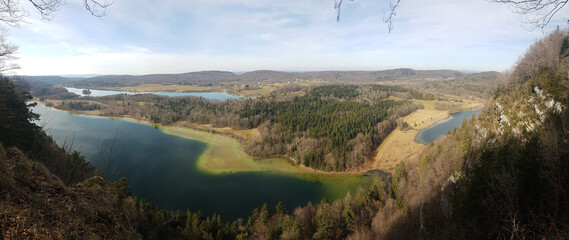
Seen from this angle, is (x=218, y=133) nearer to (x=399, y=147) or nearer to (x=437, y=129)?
(x=399, y=147)

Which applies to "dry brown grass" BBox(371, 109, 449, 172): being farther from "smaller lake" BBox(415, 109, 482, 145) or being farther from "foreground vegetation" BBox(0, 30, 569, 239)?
"foreground vegetation" BBox(0, 30, 569, 239)

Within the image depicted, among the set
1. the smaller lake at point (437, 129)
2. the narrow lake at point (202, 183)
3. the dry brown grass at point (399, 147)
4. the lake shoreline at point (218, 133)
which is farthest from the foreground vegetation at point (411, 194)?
the smaller lake at point (437, 129)

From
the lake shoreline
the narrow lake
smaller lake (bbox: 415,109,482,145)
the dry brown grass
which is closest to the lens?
the narrow lake

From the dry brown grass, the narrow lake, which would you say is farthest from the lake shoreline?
the dry brown grass

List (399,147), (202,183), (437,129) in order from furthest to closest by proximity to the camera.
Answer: (437,129), (399,147), (202,183)

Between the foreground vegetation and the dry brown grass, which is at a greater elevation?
the foreground vegetation

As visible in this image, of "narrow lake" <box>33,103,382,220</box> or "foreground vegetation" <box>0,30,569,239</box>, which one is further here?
"narrow lake" <box>33,103,382,220</box>

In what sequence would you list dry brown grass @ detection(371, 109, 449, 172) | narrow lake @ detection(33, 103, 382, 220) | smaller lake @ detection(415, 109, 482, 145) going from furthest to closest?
smaller lake @ detection(415, 109, 482, 145) → dry brown grass @ detection(371, 109, 449, 172) → narrow lake @ detection(33, 103, 382, 220)

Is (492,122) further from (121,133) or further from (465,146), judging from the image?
(121,133)

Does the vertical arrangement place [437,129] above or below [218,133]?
below

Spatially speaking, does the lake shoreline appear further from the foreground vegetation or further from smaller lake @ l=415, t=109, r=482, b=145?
smaller lake @ l=415, t=109, r=482, b=145

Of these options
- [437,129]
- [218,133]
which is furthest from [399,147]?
[218,133]

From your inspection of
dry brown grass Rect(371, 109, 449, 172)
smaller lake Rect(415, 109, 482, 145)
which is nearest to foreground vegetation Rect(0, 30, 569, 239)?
dry brown grass Rect(371, 109, 449, 172)
